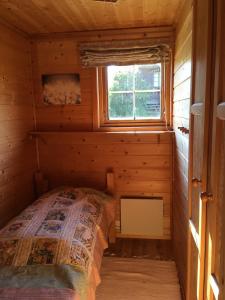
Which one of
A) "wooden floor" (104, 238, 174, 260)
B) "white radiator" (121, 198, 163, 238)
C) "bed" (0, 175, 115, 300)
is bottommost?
"wooden floor" (104, 238, 174, 260)

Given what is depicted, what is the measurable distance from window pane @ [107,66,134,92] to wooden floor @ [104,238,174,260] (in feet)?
5.44

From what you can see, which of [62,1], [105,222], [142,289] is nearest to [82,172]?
[105,222]

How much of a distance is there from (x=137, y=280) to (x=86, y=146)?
4.57 feet

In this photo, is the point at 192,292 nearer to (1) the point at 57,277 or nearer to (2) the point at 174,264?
(1) the point at 57,277

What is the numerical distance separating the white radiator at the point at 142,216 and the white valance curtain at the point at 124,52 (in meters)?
→ 1.44

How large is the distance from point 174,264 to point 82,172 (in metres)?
1.31

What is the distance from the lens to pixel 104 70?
2.74 m

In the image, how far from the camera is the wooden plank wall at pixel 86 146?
2725 mm

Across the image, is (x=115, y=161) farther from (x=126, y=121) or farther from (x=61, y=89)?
(x=61, y=89)

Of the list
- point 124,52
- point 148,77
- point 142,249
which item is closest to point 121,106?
point 148,77

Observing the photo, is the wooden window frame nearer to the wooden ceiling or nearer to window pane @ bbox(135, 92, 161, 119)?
window pane @ bbox(135, 92, 161, 119)

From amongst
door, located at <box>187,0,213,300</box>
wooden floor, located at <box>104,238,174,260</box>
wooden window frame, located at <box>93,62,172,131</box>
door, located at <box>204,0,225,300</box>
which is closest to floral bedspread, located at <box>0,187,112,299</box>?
wooden floor, located at <box>104,238,174,260</box>

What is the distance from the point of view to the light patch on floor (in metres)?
2.07

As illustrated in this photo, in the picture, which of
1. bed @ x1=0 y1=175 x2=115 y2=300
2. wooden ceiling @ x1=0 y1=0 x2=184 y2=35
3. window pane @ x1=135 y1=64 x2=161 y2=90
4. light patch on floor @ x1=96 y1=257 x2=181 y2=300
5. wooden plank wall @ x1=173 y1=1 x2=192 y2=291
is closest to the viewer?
bed @ x1=0 y1=175 x2=115 y2=300
